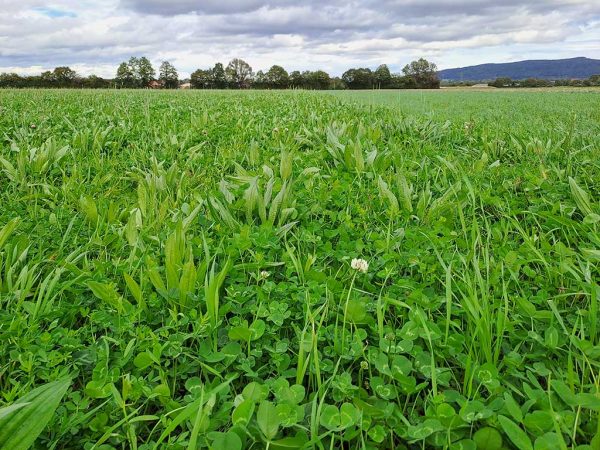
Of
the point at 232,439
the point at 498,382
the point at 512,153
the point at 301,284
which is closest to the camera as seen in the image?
the point at 232,439

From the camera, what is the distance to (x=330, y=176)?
3.23 metres

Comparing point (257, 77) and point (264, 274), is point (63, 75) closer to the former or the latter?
point (257, 77)

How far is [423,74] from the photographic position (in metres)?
68.0

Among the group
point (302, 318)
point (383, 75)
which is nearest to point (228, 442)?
point (302, 318)

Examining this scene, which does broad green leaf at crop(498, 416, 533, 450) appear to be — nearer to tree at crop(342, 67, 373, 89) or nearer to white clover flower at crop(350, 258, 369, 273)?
white clover flower at crop(350, 258, 369, 273)

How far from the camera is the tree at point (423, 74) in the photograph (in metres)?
64.4

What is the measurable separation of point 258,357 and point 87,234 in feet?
4.70

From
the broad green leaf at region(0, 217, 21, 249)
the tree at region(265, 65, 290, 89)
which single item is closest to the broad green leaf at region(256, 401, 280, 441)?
the broad green leaf at region(0, 217, 21, 249)

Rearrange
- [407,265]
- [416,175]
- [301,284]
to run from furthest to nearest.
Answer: [416,175] → [407,265] → [301,284]

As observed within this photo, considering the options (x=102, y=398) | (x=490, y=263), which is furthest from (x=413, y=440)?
(x=490, y=263)

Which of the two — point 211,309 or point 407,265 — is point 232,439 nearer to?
point 211,309

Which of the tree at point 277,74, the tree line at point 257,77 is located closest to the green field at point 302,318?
the tree line at point 257,77

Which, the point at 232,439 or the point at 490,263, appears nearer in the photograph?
the point at 232,439

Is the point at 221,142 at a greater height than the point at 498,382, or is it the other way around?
the point at 221,142
